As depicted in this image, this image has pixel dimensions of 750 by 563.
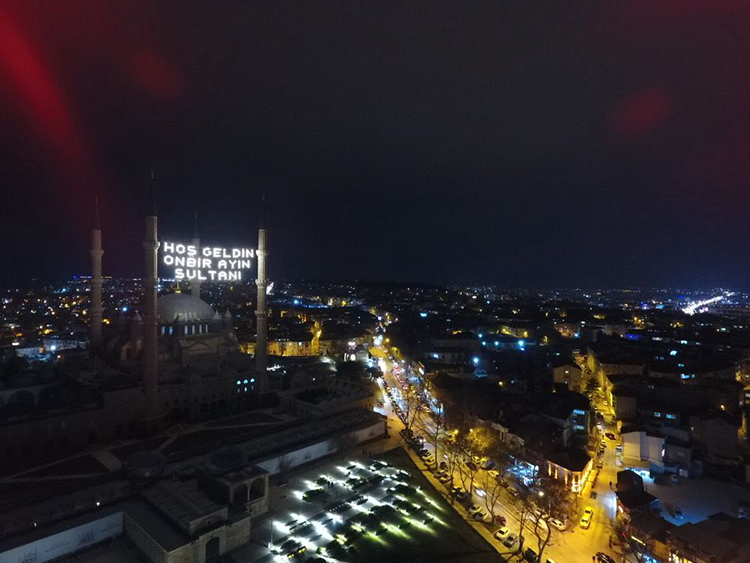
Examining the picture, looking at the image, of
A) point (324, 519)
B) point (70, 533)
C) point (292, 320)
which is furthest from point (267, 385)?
point (292, 320)

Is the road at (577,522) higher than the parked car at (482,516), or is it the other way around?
the parked car at (482,516)

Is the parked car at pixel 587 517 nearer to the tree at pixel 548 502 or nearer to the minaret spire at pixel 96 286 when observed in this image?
the tree at pixel 548 502

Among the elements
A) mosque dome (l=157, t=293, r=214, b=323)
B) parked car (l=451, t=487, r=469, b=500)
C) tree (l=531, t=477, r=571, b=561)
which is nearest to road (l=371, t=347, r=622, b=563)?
tree (l=531, t=477, r=571, b=561)

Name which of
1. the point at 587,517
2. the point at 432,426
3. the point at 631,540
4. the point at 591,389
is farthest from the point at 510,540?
the point at 591,389

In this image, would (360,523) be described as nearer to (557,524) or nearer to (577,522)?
(557,524)

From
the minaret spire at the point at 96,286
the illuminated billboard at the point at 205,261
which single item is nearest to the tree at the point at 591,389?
the illuminated billboard at the point at 205,261
